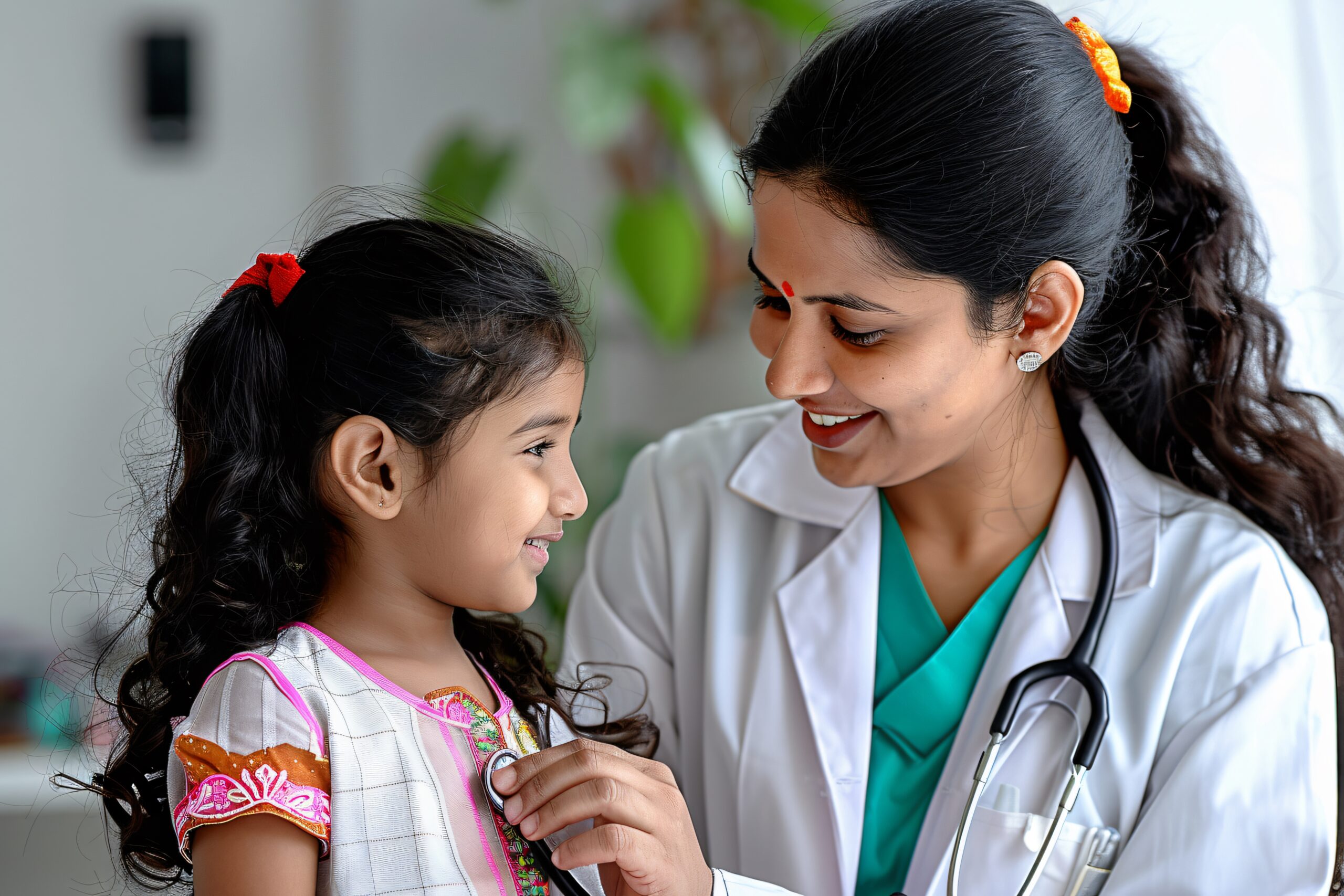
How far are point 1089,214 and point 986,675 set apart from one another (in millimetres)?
492

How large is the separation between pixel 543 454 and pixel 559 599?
1377mm

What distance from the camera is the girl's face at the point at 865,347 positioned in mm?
1092

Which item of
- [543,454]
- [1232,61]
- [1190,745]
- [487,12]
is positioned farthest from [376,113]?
[1190,745]

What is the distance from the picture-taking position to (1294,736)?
1.10 meters

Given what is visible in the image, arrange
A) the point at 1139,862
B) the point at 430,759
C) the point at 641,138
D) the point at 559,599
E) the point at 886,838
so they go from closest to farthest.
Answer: the point at 430,759 → the point at 1139,862 → the point at 886,838 → the point at 559,599 → the point at 641,138

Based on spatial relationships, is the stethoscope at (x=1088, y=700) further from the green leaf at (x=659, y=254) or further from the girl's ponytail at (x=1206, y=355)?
the green leaf at (x=659, y=254)

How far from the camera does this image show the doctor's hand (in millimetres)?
867

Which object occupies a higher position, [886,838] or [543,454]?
[543,454]

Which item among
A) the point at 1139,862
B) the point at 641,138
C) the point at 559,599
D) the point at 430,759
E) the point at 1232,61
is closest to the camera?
the point at 430,759

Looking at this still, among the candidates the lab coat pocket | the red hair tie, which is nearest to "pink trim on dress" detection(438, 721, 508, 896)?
the red hair tie

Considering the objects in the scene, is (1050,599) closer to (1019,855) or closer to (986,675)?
(986,675)

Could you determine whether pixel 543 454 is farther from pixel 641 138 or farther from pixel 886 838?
pixel 641 138

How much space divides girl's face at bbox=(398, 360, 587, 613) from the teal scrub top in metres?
0.49

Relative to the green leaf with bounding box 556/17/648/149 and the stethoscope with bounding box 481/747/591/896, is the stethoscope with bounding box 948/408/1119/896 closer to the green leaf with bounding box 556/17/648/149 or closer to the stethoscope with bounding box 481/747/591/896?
the stethoscope with bounding box 481/747/591/896
